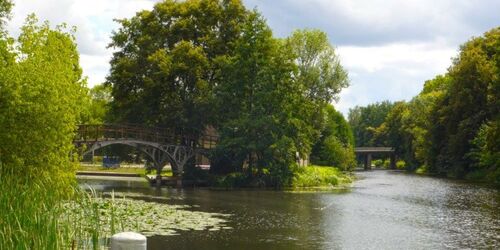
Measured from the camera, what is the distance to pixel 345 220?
28.2m

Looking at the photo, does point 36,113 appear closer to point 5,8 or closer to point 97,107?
point 5,8

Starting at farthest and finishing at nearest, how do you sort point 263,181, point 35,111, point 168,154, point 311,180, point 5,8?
point 311,180, point 168,154, point 263,181, point 5,8, point 35,111

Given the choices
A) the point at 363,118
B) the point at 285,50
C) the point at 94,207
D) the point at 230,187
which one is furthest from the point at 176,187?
the point at 363,118

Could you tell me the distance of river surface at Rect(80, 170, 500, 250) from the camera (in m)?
21.4

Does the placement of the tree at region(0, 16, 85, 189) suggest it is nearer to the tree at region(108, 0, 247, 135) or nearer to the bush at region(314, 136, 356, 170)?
the tree at region(108, 0, 247, 135)

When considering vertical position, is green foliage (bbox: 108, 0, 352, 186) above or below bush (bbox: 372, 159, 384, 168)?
above

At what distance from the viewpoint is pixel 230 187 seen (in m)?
49.0

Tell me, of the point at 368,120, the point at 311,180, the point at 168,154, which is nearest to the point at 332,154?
the point at 311,180

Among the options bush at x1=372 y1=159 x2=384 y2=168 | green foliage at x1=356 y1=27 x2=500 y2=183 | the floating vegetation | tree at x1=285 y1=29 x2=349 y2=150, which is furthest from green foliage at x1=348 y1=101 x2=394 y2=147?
the floating vegetation

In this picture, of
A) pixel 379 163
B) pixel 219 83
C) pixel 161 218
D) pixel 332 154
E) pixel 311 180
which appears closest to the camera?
pixel 161 218

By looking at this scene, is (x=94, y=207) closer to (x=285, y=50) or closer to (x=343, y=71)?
(x=285, y=50)

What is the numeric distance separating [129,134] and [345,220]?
82.8ft

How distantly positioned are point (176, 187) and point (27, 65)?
27719 mm

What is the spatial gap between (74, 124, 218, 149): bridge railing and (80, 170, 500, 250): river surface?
568 cm
